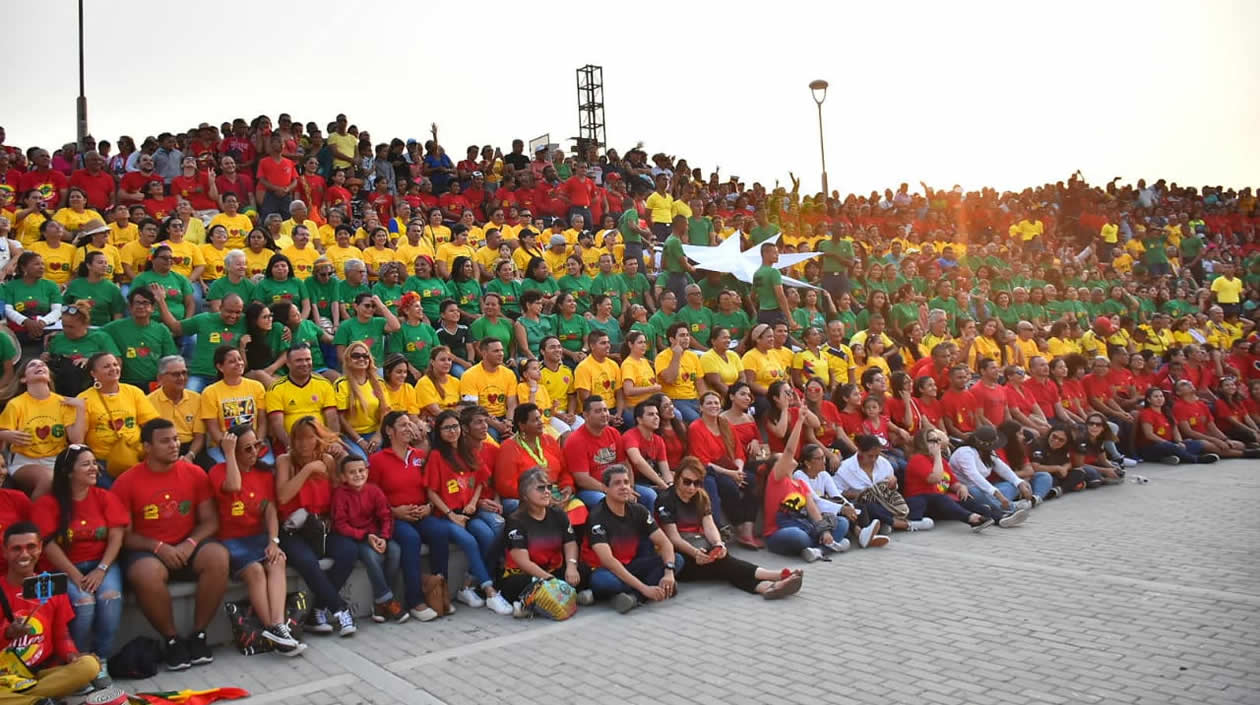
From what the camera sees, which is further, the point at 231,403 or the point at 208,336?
the point at 208,336

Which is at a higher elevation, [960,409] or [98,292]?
[98,292]

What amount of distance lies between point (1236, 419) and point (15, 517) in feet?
50.5

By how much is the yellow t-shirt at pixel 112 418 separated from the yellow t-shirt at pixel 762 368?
6.24 meters

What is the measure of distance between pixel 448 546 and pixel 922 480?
4995mm

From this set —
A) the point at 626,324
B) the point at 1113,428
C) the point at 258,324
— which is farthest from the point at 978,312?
the point at 258,324

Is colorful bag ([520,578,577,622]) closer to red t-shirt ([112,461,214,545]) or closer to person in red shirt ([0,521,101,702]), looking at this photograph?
red t-shirt ([112,461,214,545])

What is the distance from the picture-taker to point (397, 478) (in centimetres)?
700

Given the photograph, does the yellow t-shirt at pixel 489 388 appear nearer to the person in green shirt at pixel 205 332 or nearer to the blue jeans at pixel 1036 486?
the person in green shirt at pixel 205 332

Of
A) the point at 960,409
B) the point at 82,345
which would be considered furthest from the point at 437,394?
the point at 960,409

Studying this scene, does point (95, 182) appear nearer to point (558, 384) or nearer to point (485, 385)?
point (485, 385)

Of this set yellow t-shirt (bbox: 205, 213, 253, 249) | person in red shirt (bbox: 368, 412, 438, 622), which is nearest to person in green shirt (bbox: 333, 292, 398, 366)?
person in red shirt (bbox: 368, 412, 438, 622)

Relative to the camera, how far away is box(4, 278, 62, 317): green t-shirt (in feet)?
27.1

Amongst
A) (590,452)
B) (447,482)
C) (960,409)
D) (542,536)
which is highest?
(960,409)

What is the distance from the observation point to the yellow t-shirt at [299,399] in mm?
7477
